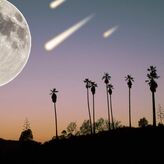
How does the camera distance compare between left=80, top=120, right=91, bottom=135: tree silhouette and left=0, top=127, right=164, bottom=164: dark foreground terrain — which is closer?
left=0, top=127, right=164, bottom=164: dark foreground terrain

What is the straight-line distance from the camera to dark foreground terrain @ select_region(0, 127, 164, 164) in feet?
161

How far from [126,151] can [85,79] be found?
165 ft

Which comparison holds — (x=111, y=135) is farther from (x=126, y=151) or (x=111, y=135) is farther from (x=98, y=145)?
(x=126, y=151)

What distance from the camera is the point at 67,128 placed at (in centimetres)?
14600

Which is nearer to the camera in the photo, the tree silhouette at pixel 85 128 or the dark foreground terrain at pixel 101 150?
the dark foreground terrain at pixel 101 150

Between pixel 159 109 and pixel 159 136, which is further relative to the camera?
pixel 159 109

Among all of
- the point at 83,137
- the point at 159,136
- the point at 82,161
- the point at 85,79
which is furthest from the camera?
the point at 85,79

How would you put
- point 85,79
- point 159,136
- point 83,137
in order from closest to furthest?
point 159,136 < point 83,137 < point 85,79

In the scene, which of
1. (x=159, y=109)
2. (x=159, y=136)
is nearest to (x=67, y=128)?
(x=159, y=109)

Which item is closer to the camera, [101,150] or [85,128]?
[101,150]

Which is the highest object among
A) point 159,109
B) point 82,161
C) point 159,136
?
point 159,109

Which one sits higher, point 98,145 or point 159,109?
point 159,109

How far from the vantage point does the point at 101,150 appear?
55312 millimetres

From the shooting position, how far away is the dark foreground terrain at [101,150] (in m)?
49.1
